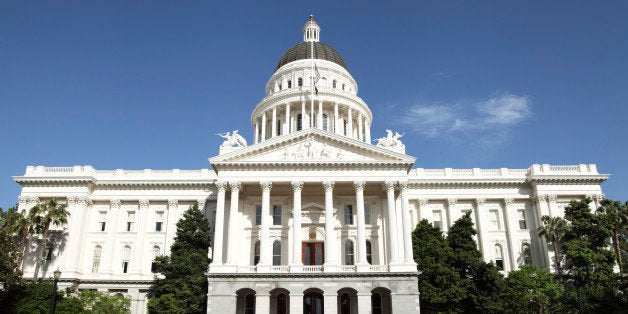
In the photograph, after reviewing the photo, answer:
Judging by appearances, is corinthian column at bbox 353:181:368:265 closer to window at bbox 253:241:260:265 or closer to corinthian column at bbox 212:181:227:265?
window at bbox 253:241:260:265

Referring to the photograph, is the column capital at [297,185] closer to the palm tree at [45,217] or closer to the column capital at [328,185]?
the column capital at [328,185]

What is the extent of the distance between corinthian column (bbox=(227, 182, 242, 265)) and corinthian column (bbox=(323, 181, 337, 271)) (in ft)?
24.2

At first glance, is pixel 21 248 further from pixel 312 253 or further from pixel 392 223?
pixel 392 223

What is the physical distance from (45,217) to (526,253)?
1748 inches

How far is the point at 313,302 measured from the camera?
43281 mm

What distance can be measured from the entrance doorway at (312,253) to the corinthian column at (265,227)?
3994mm

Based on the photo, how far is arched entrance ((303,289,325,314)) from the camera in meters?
43.0

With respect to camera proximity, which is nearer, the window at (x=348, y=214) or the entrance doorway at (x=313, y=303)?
the entrance doorway at (x=313, y=303)

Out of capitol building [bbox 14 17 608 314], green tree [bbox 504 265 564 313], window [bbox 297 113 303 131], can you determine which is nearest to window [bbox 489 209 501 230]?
capitol building [bbox 14 17 608 314]

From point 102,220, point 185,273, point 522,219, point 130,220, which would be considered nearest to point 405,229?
point 522,219

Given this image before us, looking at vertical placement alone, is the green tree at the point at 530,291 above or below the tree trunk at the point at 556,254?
below

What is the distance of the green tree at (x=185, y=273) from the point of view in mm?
39875

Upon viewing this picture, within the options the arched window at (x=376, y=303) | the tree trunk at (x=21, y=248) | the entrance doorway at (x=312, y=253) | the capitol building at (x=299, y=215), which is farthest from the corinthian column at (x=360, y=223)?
the tree trunk at (x=21, y=248)

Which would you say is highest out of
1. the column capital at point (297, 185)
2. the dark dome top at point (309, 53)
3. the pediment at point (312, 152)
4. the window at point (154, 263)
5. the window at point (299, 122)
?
the dark dome top at point (309, 53)
